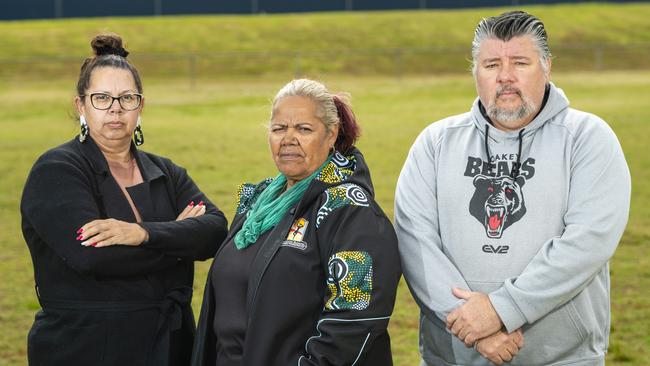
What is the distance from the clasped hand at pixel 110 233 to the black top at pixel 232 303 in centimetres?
35

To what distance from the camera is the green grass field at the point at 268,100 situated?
8.18m

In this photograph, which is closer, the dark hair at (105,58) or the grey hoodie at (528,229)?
the grey hoodie at (528,229)

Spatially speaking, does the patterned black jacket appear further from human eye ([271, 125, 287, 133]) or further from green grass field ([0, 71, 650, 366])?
green grass field ([0, 71, 650, 366])

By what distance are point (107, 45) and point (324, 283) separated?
131 centimetres

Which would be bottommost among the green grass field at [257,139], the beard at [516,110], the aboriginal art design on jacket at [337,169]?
the green grass field at [257,139]

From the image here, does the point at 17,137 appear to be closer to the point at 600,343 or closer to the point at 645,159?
the point at 645,159

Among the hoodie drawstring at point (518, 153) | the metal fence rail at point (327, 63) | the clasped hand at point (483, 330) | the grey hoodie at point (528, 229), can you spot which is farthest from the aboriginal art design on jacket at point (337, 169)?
the metal fence rail at point (327, 63)

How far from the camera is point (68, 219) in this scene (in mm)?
3766

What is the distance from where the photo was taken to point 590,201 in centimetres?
354

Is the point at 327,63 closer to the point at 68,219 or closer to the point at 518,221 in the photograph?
the point at 68,219

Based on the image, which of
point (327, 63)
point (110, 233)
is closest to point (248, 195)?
point (110, 233)

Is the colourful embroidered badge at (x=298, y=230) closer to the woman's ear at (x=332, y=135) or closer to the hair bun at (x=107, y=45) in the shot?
the woman's ear at (x=332, y=135)

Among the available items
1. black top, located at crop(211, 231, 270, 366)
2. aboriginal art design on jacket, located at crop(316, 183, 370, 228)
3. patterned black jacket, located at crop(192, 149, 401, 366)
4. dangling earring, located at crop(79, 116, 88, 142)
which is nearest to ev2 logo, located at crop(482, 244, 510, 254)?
patterned black jacket, located at crop(192, 149, 401, 366)

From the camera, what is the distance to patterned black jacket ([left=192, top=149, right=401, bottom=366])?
3.39m
